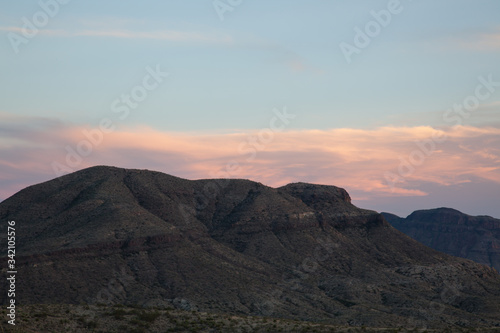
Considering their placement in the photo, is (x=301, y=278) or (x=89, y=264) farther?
(x=301, y=278)

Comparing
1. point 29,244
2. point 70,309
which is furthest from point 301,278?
point 70,309

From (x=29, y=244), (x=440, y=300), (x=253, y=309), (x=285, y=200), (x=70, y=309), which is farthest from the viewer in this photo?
(x=285, y=200)

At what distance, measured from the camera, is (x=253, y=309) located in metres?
124

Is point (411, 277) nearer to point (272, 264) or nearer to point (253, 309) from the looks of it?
point (272, 264)

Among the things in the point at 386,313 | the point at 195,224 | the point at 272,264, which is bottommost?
the point at 386,313

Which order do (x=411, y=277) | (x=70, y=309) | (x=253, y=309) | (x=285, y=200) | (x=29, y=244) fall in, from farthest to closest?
1. (x=285, y=200)
2. (x=411, y=277)
3. (x=29, y=244)
4. (x=253, y=309)
5. (x=70, y=309)

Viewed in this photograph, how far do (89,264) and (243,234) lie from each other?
160 feet

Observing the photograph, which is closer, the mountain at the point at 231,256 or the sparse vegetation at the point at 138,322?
the sparse vegetation at the point at 138,322

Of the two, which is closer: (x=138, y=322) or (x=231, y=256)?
(x=138, y=322)

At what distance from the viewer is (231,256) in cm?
15238

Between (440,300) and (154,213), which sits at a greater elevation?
(154,213)

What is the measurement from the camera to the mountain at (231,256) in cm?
12544

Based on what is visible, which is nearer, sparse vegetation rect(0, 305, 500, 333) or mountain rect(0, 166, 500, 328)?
sparse vegetation rect(0, 305, 500, 333)

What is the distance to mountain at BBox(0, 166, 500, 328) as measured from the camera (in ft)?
412
